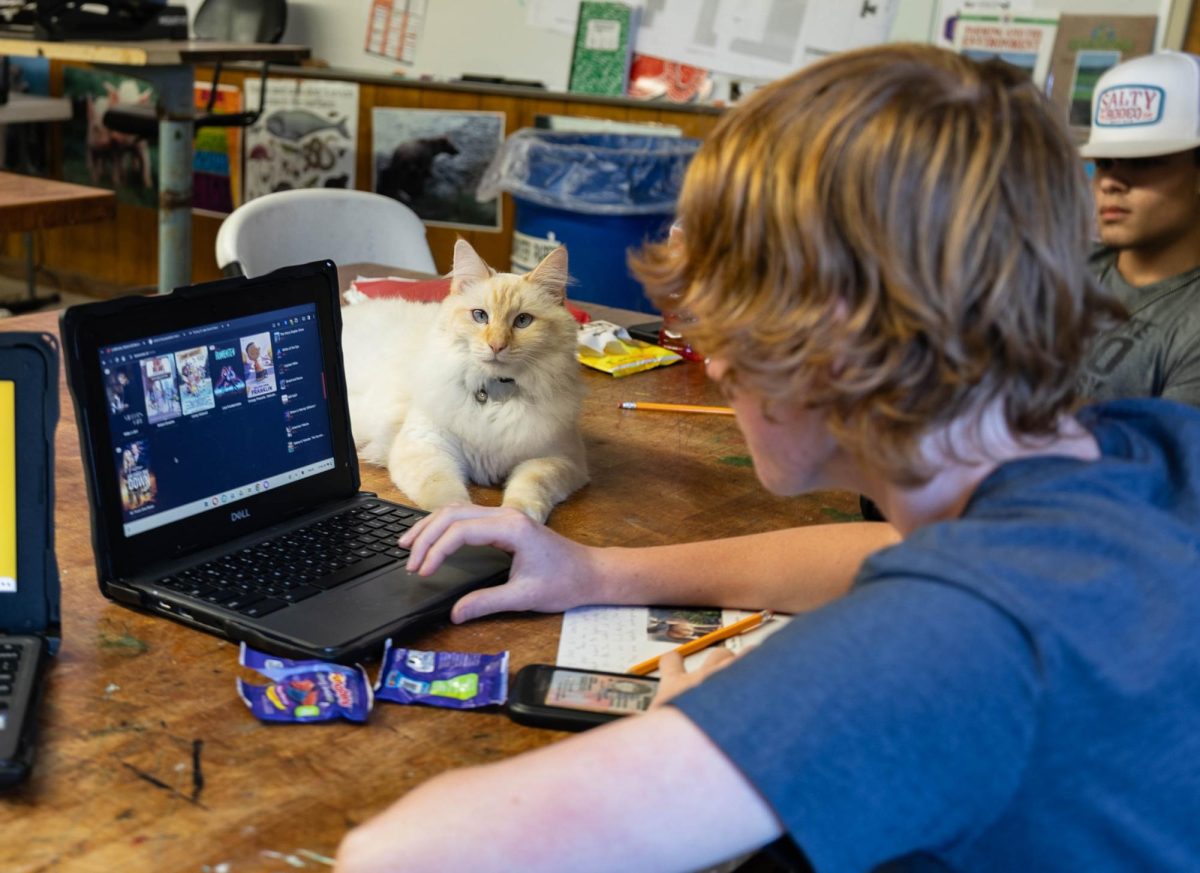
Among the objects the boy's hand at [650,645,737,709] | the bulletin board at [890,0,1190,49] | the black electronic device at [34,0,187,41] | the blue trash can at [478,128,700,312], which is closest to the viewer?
the boy's hand at [650,645,737,709]

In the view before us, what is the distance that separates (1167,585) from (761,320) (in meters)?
0.27

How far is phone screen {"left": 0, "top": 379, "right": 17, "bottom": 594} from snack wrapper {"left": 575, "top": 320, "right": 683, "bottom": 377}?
3.75ft

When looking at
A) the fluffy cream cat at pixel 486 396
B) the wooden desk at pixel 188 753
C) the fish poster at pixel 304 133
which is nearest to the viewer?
the wooden desk at pixel 188 753

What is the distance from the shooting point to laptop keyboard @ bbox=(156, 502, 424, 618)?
3.70 feet

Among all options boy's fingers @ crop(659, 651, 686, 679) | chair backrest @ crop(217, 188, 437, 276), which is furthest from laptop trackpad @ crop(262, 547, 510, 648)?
chair backrest @ crop(217, 188, 437, 276)

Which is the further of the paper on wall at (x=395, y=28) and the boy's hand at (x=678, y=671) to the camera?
the paper on wall at (x=395, y=28)

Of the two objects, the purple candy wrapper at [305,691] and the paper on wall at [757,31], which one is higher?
the paper on wall at [757,31]

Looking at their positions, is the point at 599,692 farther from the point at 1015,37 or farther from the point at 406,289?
the point at 1015,37

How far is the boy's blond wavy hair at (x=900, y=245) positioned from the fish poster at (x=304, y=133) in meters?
4.24

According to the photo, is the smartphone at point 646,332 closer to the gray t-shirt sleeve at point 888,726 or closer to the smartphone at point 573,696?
the smartphone at point 573,696

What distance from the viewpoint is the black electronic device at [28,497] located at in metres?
1.01

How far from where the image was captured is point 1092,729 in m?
0.64

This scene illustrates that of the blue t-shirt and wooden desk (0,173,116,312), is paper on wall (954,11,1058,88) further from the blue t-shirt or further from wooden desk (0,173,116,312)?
the blue t-shirt

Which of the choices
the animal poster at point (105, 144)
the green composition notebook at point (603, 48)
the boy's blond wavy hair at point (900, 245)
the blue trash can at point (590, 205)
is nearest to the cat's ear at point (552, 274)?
the boy's blond wavy hair at point (900, 245)
